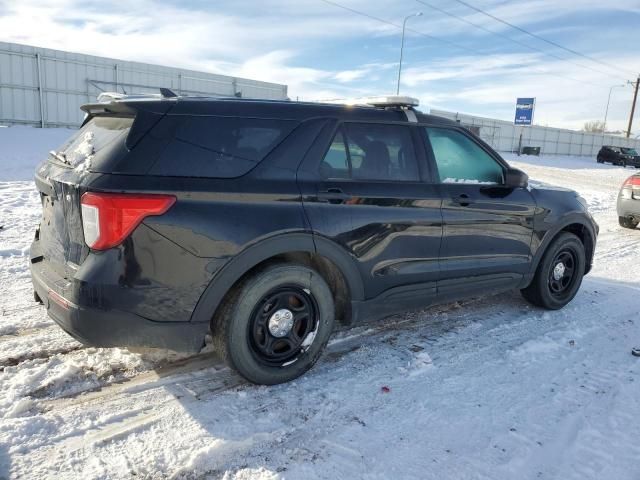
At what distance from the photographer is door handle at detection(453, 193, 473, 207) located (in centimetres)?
383

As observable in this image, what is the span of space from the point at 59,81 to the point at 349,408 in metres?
22.7

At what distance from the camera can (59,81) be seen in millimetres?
21141

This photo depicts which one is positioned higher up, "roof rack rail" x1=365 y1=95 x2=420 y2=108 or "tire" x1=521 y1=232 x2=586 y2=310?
"roof rack rail" x1=365 y1=95 x2=420 y2=108

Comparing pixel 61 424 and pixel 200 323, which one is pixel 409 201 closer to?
pixel 200 323

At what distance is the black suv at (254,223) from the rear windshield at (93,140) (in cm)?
2

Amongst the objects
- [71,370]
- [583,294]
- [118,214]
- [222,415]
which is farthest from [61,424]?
[583,294]

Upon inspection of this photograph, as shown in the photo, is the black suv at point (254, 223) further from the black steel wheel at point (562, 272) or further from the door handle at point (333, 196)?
the black steel wheel at point (562, 272)

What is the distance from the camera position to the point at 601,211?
11.8m

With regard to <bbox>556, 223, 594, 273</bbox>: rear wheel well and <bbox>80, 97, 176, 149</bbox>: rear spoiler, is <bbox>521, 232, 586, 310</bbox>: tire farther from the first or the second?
<bbox>80, 97, 176, 149</bbox>: rear spoiler

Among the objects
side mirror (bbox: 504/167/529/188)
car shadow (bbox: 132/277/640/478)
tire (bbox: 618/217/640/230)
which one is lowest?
car shadow (bbox: 132/277/640/478)

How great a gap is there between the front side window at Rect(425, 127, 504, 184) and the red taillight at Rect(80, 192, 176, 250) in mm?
2172

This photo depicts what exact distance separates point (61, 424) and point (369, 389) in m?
1.77

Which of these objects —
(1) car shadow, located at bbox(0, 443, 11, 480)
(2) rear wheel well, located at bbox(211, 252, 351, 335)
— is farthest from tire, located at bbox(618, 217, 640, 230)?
(1) car shadow, located at bbox(0, 443, 11, 480)

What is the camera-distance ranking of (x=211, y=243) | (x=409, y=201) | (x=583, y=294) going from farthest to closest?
(x=583, y=294) → (x=409, y=201) → (x=211, y=243)
